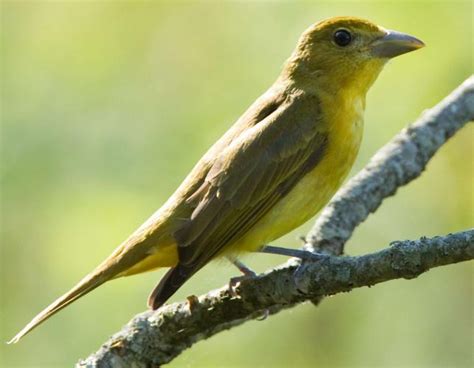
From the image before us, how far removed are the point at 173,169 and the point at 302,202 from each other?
1306 mm

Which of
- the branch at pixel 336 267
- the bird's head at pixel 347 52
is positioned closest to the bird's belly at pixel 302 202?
the branch at pixel 336 267

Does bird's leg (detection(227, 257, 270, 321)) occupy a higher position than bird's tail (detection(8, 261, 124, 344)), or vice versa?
bird's tail (detection(8, 261, 124, 344))

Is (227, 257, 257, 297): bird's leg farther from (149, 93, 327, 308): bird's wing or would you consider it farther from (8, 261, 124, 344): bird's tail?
(8, 261, 124, 344): bird's tail

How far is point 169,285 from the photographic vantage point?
5109 mm

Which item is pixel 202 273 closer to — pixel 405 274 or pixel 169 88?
pixel 169 88

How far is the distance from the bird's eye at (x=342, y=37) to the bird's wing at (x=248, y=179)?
46cm

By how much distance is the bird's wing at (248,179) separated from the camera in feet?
17.5

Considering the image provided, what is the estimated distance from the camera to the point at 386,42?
6023 mm

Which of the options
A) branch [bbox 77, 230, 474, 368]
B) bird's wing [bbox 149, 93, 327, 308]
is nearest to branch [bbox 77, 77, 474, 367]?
branch [bbox 77, 230, 474, 368]

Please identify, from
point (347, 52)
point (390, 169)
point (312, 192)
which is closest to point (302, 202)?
point (312, 192)

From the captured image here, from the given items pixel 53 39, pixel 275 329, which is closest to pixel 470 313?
pixel 275 329

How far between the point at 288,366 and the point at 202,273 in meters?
0.83

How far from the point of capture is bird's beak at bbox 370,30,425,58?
596cm

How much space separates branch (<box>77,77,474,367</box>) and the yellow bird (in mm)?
192
